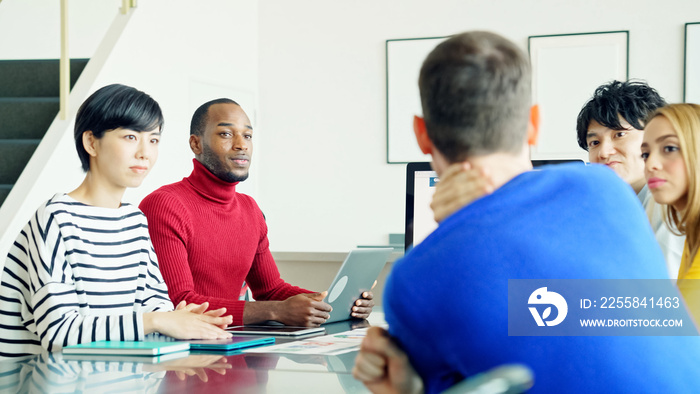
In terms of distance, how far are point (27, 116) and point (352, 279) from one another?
8.58ft

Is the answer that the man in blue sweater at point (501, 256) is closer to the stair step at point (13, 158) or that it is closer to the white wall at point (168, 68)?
the white wall at point (168, 68)

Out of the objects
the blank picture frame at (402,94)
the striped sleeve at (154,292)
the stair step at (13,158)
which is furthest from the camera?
the blank picture frame at (402,94)

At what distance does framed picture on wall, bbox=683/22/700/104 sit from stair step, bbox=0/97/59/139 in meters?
4.03

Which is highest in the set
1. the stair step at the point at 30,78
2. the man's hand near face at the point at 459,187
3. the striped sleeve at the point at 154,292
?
the stair step at the point at 30,78

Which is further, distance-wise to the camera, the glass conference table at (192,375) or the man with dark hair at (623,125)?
the man with dark hair at (623,125)

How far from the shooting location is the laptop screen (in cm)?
224

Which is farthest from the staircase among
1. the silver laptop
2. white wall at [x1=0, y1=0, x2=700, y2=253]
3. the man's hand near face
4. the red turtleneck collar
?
the man's hand near face

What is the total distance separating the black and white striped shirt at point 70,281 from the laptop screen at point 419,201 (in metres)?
0.78

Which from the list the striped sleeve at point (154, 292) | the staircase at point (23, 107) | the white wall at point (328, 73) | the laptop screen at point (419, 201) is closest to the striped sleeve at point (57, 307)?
the striped sleeve at point (154, 292)

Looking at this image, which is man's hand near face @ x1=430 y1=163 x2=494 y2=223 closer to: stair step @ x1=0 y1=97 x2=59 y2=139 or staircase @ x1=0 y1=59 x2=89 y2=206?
staircase @ x1=0 y1=59 x2=89 y2=206

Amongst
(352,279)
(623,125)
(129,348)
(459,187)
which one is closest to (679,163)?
(623,125)

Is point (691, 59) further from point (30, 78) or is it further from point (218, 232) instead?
point (30, 78)

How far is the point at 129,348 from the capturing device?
4.98 ft

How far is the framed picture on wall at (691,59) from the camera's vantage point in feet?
16.8
